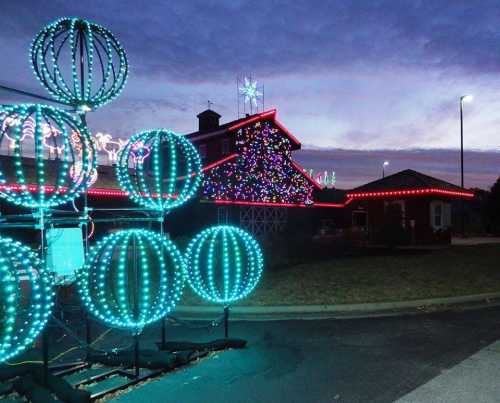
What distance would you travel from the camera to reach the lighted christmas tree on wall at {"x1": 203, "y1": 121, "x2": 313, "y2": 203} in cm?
2417

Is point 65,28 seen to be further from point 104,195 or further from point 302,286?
point 104,195

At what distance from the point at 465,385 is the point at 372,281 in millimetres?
7014

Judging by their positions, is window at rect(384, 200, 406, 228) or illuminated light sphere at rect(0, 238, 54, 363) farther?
window at rect(384, 200, 406, 228)

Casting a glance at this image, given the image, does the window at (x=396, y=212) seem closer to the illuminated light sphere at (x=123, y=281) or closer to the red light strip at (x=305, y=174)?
the red light strip at (x=305, y=174)

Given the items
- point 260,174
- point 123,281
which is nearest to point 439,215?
point 260,174

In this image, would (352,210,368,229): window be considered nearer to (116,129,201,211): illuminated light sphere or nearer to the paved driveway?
the paved driveway

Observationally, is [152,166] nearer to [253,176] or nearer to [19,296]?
[19,296]

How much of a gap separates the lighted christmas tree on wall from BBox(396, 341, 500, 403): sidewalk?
60.4 ft

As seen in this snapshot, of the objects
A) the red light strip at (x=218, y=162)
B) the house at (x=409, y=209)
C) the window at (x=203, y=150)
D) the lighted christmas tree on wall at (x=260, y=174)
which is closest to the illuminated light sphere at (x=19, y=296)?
the lighted christmas tree on wall at (x=260, y=174)

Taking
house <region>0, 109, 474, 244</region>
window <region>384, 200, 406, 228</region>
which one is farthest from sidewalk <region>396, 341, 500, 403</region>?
window <region>384, 200, 406, 228</region>

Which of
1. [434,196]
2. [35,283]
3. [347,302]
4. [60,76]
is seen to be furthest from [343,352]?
[434,196]

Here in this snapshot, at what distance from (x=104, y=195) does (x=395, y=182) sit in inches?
665

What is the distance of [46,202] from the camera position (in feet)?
16.6

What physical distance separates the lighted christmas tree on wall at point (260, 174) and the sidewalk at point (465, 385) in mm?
18419
